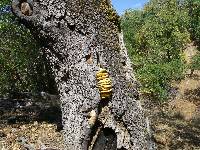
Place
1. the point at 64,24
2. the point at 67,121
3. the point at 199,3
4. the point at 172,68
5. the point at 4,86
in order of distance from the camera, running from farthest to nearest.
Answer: the point at 199,3, the point at 172,68, the point at 4,86, the point at 67,121, the point at 64,24

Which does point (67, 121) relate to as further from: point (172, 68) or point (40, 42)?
point (172, 68)

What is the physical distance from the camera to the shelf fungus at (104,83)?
309 centimetres

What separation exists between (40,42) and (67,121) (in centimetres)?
67

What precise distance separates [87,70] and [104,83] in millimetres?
168

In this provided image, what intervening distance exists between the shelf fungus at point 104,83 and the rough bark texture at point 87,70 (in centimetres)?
4

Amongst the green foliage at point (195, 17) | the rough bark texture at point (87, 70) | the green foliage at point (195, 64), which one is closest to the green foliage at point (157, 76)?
the green foliage at point (195, 64)

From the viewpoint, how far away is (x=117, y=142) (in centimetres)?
325

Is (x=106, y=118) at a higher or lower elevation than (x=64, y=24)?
lower

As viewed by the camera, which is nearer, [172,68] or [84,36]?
[84,36]

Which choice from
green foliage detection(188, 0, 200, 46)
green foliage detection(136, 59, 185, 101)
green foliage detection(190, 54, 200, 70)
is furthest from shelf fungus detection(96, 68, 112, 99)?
green foliage detection(188, 0, 200, 46)

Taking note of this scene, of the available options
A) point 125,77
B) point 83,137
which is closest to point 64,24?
point 125,77

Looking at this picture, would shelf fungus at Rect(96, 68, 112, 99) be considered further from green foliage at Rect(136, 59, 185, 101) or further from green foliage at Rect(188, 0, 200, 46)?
green foliage at Rect(188, 0, 200, 46)

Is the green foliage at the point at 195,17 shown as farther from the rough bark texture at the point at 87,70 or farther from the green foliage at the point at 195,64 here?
the rough bark texture at the point at 87,70

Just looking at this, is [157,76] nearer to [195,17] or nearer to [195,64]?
[195,64]
